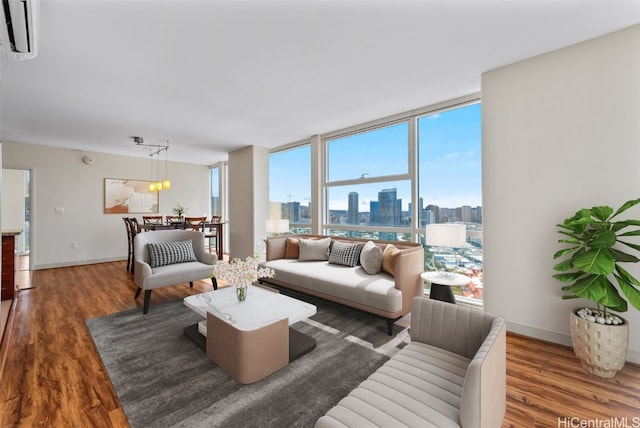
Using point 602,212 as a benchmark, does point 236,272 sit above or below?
below

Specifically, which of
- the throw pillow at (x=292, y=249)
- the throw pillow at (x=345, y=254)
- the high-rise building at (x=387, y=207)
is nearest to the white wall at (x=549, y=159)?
the high-rise building at (x=387, y=207)

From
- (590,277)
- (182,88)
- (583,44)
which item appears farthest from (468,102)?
(182,88)

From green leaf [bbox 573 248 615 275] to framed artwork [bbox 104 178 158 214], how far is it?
795 centimetres

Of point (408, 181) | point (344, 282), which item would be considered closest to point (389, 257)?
point (344, 282)

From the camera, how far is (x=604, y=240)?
200 centimetres

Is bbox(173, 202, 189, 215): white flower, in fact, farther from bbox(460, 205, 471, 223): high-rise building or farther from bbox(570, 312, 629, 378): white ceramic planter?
bbox(570, 312, 629, 378): white ceramic planter

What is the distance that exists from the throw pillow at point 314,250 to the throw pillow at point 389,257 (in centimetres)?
105

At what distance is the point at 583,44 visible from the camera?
236 centimetres

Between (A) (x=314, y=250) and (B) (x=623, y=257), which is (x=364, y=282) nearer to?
(A) (x=314, y=250)

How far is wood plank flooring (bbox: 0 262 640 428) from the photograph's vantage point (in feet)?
5.41

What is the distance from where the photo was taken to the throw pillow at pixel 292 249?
4391 mm

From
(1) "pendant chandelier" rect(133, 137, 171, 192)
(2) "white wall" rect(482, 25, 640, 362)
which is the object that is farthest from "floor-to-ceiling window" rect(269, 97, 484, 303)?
(1) "pendant chandelier" rect(133, 137, 171, 192)

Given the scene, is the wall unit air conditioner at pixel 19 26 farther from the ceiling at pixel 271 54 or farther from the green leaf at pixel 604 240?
the green leaf at pixel 604 240

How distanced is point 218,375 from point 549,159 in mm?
3389
